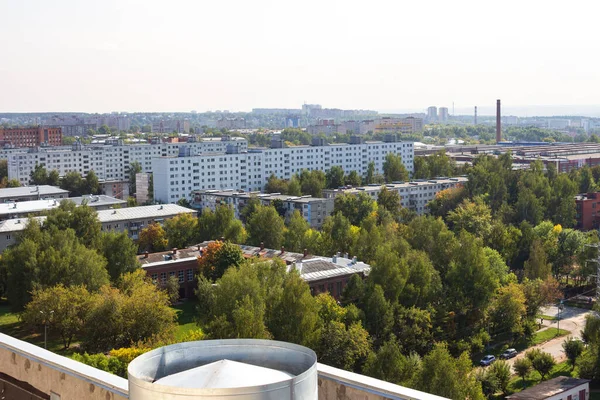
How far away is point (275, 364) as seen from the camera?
3.23 meters

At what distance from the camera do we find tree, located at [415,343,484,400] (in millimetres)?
13844

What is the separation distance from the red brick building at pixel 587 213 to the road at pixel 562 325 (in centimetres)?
1357

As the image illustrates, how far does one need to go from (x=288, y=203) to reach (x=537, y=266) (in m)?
16.1

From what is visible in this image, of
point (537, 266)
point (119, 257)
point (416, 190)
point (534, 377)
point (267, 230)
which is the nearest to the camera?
point (534, 377)

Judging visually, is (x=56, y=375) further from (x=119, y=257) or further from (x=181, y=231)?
(x=181, y=231)

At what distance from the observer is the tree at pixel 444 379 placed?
13.8m

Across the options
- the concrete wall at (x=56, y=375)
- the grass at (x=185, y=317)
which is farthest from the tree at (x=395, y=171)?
the concrete wall at (x=56, y=375)

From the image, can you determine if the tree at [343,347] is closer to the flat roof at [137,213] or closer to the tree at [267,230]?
the tree at [267,230]

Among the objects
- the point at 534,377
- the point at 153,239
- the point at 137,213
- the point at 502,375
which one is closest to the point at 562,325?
the point at 534,377

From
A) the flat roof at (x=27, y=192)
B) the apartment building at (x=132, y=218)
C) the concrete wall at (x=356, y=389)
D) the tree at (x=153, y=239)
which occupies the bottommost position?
the tree at (x=153, y=239)

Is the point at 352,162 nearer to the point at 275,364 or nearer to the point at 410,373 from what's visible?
the point at 410,373

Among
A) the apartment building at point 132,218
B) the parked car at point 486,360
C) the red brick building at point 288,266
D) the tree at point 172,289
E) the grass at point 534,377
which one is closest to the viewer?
the grass at point 534,377

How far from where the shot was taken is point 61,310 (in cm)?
1866

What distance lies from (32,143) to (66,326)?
67.8 m
